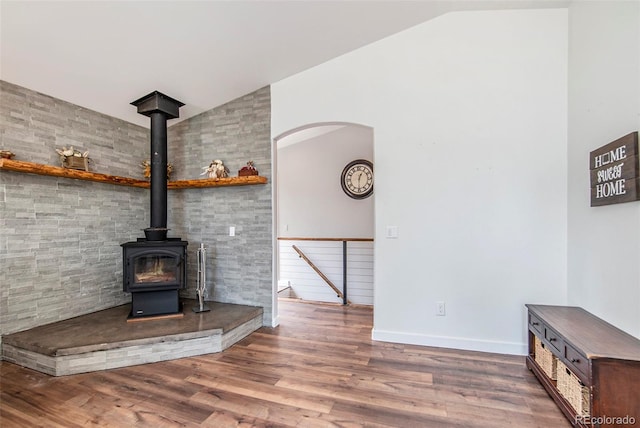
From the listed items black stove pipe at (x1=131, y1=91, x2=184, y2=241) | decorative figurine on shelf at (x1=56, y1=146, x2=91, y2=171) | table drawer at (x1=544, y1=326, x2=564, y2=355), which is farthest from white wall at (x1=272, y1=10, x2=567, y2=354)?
decorative figurine on shelf at (x1=56, y1=146, x2=91, y2=171)

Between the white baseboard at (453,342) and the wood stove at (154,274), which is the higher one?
the wood stove at (154,274)

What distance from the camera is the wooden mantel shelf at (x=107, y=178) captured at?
2.55 meters

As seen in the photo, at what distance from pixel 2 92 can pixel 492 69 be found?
4.50m

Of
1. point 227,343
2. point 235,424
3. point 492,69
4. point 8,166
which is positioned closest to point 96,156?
point 8,166

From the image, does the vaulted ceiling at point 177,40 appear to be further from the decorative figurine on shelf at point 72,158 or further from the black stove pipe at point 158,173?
the decorative figurine on shelf at point 72,158

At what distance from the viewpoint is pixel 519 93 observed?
2727 mm

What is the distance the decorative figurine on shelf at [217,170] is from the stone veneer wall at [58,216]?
3.52ft

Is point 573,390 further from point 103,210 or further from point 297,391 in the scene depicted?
point 103,210

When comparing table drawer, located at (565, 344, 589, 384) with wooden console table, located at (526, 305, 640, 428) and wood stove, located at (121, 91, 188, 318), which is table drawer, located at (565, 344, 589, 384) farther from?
wood stove, located at (121, 91, 188, 318)

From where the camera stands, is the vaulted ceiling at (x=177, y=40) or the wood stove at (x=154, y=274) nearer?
the vaulted ceiling at (x=177, y=40)

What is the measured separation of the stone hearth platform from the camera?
2420 millimetres

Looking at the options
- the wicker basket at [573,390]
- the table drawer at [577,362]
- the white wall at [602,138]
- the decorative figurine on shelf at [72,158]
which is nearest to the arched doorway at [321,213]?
the decorative figurine on shelf at [72,158]

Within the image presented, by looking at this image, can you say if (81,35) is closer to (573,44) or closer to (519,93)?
(519,93)

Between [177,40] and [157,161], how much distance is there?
4.16 ft
